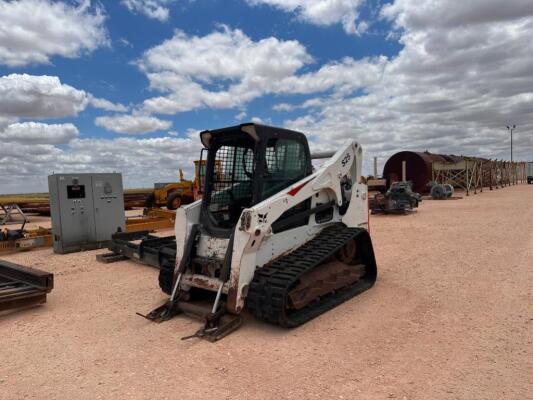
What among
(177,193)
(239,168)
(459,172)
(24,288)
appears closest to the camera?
(24,288)

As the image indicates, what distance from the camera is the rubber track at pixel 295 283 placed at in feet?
14.9

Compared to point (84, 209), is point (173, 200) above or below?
below

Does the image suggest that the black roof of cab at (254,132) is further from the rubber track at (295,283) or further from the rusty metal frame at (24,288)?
the rusty metal frame at (24,288)

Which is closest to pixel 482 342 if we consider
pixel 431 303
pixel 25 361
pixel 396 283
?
pixel 431 303

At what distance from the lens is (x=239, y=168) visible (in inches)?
236

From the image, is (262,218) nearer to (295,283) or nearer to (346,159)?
(295,283)

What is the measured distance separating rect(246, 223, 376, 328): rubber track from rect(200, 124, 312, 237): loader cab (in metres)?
0.88

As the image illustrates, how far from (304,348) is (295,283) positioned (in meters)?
0.93

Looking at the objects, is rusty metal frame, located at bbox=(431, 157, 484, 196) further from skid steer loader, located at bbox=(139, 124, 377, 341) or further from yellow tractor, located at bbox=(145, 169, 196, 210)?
skid steer loader, located at bbox=(139, 124, 377, 341)

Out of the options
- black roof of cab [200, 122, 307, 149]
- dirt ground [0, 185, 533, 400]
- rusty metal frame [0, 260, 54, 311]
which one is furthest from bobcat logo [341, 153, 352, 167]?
rusty metal frame [0, 260, 54, 311]

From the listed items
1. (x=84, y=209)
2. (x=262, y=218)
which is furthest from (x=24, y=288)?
(x=84, y=209)

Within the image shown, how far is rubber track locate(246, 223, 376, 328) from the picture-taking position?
14.9 feet

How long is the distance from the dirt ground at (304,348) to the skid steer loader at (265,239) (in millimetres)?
267

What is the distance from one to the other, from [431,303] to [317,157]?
9.79ft
